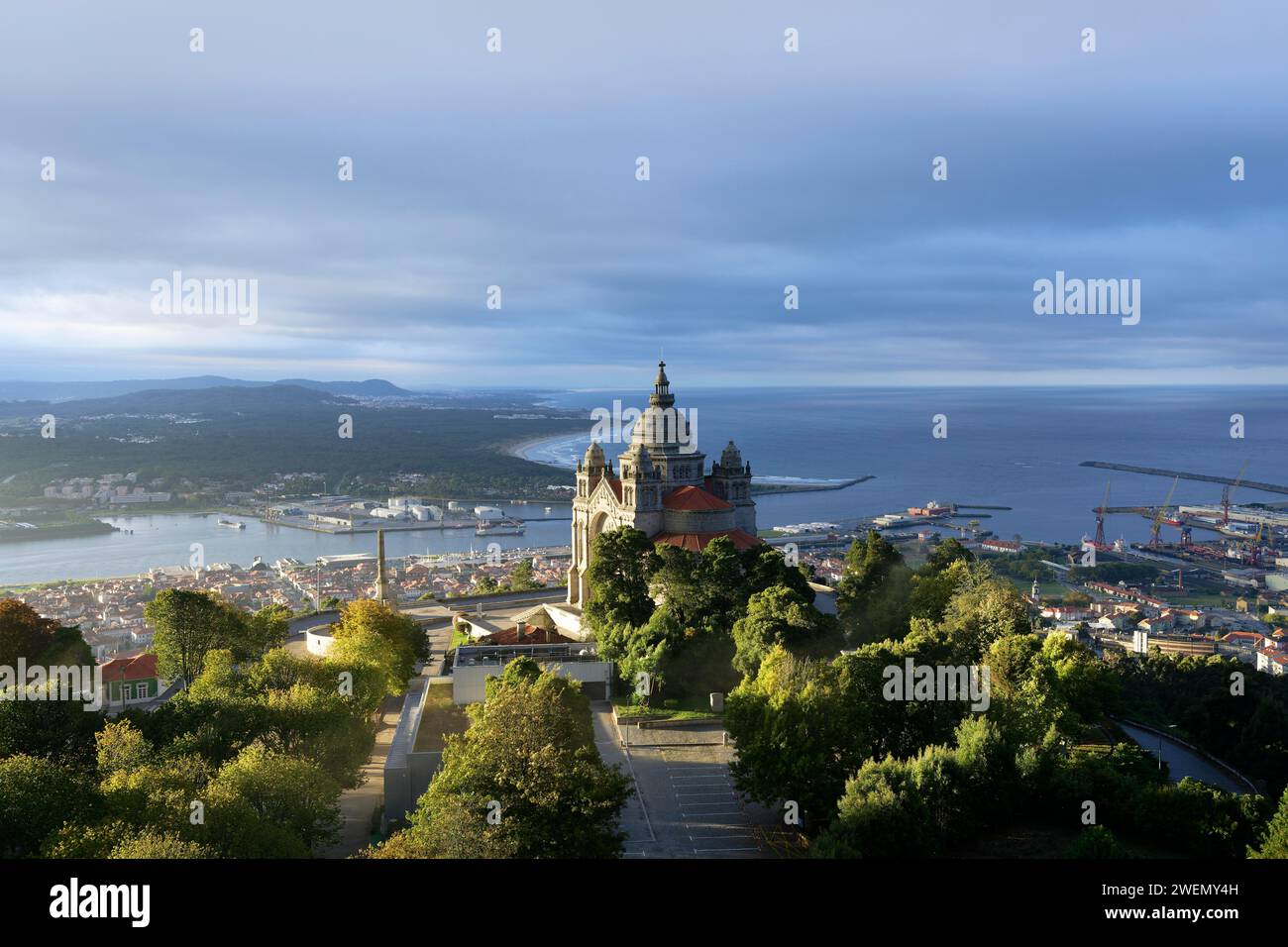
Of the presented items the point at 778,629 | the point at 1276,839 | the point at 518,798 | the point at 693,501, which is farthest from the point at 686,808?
the point at 693,501

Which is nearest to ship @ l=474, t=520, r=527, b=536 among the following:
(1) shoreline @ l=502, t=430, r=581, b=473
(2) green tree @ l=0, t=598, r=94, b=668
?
(1) shoreline @ l=502, t=430, r=581, b=473

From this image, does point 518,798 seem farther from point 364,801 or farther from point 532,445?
point 532,445

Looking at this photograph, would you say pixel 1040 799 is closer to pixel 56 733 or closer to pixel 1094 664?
pixel 1094 664

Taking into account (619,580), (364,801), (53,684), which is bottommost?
(364,801)

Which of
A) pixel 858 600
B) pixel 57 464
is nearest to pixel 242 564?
pixel 57 464

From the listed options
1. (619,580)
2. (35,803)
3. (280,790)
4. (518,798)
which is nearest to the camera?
(35,803)

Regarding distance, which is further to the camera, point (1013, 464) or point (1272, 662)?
point (1013, 464)
